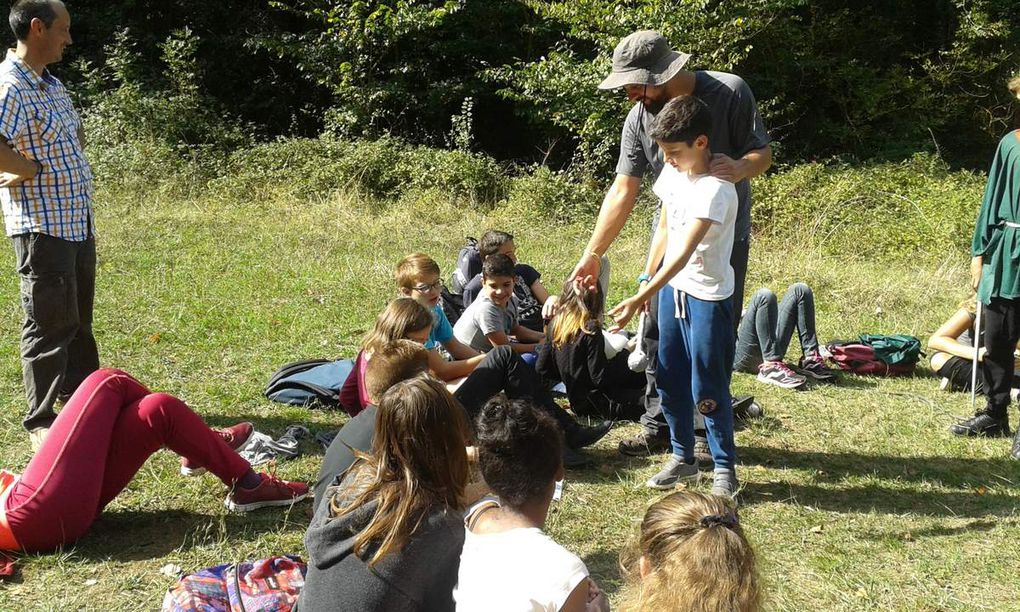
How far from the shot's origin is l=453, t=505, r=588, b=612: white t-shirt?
83.6 inches

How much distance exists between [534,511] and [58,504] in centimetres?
190

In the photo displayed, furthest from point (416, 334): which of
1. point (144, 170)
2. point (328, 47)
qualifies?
point (328, 47)

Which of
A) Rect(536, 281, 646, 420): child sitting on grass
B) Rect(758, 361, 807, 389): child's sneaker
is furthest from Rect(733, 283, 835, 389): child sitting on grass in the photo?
Rect(536, 281, 646, 420): child sitting on grass

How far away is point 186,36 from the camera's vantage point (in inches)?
613

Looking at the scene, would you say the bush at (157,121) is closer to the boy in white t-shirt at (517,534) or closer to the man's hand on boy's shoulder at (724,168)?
the man's hand on boy's shoulder at (724,168)

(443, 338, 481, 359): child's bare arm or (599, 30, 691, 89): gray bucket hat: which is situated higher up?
(599, 30, 691, 89): gray bucket hat

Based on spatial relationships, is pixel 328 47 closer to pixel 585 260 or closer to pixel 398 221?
pixel 398 221

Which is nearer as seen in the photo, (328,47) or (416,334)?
(416,334)

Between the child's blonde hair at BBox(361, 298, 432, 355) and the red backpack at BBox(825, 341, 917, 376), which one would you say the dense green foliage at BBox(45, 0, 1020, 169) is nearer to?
the red backpack at BBox(825, 341, 917, 376)

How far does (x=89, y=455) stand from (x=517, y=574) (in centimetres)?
191

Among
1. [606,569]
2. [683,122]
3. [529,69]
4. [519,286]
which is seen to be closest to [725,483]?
[606,569]

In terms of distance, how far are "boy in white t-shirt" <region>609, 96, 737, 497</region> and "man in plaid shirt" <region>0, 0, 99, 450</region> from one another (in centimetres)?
265

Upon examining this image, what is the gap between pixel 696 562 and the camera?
6.25 feet

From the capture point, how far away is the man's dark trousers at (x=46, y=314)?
4.41m
